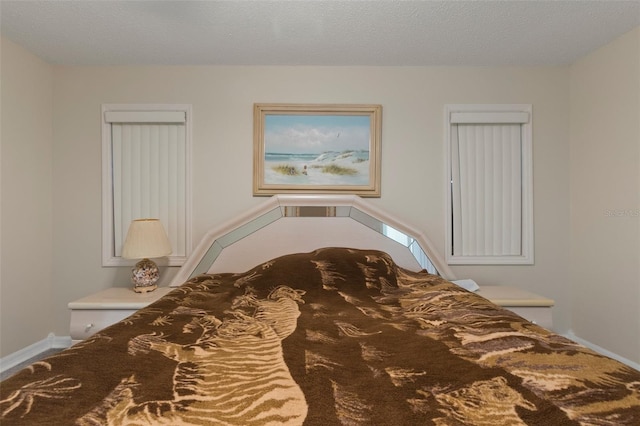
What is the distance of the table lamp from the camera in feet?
7.94

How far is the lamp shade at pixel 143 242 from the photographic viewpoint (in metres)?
2.41

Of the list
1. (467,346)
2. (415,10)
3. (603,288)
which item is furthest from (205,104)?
(603,288)

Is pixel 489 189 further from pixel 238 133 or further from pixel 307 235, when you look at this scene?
pixel 238 133

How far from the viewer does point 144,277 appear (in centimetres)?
254

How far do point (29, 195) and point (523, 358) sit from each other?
3.27 metres

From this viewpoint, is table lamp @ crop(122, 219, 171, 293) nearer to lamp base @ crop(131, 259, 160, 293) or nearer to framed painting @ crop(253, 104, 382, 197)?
lamp base @ crop(131, 259, 160, 293)

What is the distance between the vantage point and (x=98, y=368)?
97 cm

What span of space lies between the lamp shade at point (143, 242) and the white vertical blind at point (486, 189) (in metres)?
2.24

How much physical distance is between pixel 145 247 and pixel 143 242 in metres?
0.04

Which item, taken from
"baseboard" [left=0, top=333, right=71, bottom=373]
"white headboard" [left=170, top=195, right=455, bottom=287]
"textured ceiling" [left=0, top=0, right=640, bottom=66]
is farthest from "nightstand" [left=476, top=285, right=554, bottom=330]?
"baseboard" [left=0, top=333, right=71, bottom=373]

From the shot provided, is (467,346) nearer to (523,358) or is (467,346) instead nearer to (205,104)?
(523,358)

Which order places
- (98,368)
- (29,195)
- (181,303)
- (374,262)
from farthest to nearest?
(29,195), (374,262), (181,303), (98,368)

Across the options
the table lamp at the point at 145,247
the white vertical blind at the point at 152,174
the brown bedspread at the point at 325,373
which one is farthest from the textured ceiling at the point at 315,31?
the brown bedspread at the point at 325,373

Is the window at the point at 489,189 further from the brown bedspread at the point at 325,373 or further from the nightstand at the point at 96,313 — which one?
the nightstand at the point at 96,313
